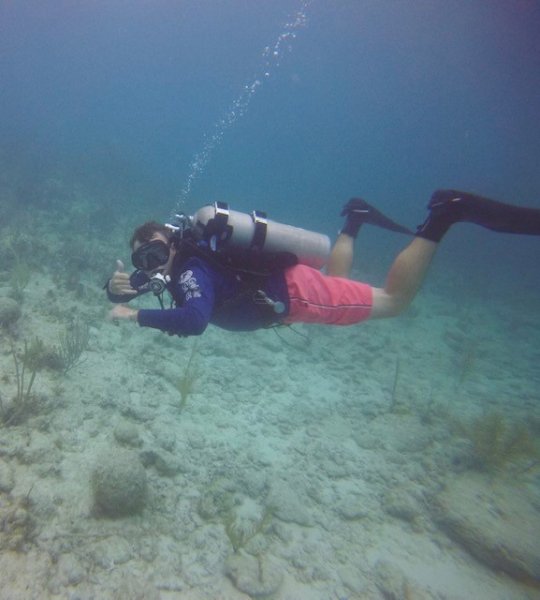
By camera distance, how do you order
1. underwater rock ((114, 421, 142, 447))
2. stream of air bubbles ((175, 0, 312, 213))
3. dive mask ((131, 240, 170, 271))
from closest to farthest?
dive mask ((131, 240, 170, 271)) < underwater rock ((114, 421, 142, 447)) < stream of air bubbles ((175, 0, 312, 213))

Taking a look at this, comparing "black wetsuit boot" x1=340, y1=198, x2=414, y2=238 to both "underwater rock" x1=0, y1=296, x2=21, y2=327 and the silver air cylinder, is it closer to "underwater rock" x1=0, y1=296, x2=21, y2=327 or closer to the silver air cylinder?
the silver air cylinder

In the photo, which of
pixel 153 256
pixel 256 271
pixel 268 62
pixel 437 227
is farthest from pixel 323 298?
pixel 268 62

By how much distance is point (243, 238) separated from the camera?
3.73 meters

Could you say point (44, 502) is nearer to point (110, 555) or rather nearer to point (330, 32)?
point (110, 555)

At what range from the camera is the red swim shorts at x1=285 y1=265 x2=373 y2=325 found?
3.99 meters

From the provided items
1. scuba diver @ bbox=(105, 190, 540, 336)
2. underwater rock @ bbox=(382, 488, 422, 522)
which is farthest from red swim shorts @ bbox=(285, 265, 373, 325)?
underwater rock @ bbox=(382, 488, 422, 522)

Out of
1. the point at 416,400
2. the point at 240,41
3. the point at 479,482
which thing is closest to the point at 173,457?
the point at 479,482

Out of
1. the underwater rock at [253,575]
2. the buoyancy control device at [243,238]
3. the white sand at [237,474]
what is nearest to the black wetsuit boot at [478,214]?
the buoyancy control device at [243,238]

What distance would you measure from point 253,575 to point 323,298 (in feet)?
9.61

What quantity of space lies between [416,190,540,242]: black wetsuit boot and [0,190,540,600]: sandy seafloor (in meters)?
2.29

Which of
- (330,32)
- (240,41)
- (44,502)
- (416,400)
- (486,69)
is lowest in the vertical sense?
(44,502)

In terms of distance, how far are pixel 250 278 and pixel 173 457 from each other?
2492mm

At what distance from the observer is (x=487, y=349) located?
11.4 metres

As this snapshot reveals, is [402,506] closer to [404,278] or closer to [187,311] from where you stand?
[404,278]
